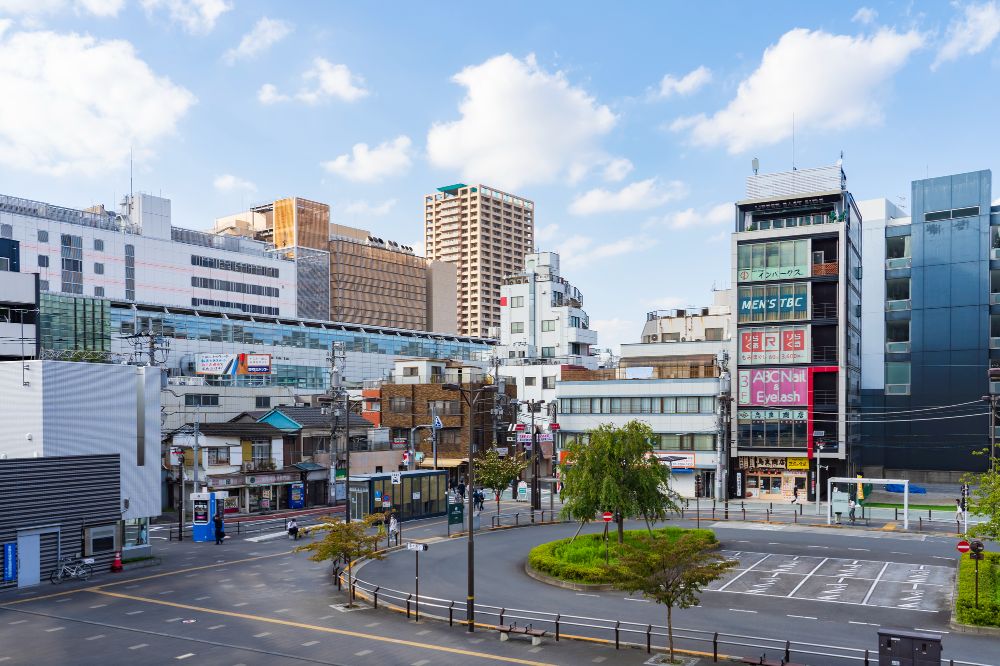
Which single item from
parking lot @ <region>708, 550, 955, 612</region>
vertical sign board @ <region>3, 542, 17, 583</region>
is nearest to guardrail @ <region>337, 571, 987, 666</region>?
parking lot @ <region>708, 550, 955, 612</region>

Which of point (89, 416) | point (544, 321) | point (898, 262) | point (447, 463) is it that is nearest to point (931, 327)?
point (898, 262)

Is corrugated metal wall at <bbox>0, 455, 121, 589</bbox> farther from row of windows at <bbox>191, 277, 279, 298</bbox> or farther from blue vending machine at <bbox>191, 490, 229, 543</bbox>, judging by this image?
row of windows at <bbox>191, 277, 279, 298</bbox>

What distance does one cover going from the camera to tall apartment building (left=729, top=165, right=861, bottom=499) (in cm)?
7394

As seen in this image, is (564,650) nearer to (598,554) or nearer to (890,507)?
(598,554)

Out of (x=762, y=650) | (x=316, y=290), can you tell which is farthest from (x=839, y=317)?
(x=316, y=290)

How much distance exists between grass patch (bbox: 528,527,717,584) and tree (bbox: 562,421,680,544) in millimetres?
1311

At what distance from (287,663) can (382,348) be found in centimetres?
11207

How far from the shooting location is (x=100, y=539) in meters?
40.0

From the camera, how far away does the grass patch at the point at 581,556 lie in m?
36.4

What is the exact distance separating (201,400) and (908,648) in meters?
77.9

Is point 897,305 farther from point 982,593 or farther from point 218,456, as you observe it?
point 218,456

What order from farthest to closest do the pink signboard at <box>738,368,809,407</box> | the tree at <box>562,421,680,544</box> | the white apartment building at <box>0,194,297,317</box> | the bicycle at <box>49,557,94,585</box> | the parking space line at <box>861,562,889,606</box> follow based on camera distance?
the white apartment building at <box>0,194,297,317</box>, the pink signboard at <box>738,368,809,407</box>, the tree at <box>562,421,680,544</box>, the bicycle at <box>49,557,94,585</box>, the parking space line at <box>861,562,889,606</box>

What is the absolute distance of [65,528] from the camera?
38.5 m

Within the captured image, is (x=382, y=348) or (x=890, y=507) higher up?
(x=382, y=348)
